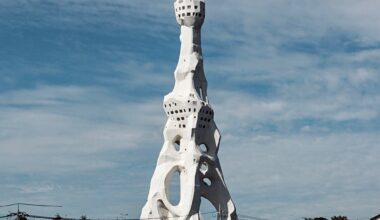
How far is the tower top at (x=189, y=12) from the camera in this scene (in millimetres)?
60000

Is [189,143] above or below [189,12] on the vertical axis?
below

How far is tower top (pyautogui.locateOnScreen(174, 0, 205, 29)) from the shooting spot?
197 feet

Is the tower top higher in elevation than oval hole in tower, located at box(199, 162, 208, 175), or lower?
higher

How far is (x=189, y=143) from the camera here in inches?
2328

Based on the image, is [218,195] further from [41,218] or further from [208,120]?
[41,218]

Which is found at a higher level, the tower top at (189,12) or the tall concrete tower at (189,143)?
the tower top at (189,12)

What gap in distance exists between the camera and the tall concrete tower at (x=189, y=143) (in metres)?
57.9

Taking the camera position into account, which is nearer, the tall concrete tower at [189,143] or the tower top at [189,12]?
the tall concrete tower at [189,143]

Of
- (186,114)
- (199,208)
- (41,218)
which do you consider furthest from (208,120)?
(41,218)

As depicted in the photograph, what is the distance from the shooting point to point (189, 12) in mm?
59969

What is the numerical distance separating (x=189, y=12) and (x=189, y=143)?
819 cm

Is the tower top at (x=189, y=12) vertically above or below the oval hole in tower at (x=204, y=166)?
above

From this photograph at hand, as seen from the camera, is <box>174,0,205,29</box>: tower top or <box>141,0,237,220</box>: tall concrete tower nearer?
<box>141,0,237,220</box>: tall concrete tower

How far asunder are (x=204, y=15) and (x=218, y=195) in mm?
11410
